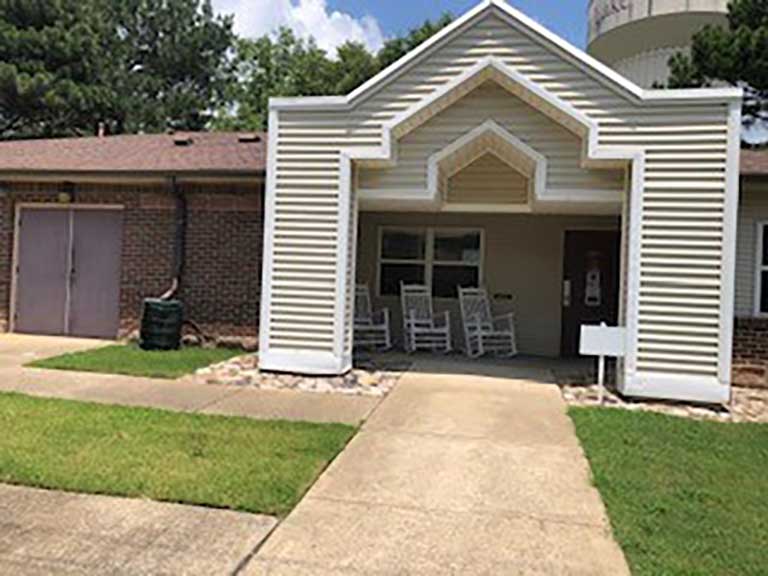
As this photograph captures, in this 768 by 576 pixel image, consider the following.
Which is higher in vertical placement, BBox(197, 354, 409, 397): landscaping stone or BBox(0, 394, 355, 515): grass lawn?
BBox(197, 354, 409, 397): landscaping stone

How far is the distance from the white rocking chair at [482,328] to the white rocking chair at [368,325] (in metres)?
1.36

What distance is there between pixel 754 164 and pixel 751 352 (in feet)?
9.82

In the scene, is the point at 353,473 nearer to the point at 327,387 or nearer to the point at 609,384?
the point at 327,387

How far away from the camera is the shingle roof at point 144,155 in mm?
10883

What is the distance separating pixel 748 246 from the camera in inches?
372

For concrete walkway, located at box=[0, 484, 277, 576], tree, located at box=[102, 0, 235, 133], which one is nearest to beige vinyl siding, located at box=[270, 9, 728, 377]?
concrete walkway, located at box=[0, 484, 277, 576]

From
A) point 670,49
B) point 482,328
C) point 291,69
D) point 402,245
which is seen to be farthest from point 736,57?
point 291,69

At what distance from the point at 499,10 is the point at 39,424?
6.64 m

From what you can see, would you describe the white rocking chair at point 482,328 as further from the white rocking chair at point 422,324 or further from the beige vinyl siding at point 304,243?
the beige vinyl siding at point 304,243

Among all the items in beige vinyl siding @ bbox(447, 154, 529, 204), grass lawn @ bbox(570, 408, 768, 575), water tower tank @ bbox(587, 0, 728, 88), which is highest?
water tower tank @ bbox(587, 0, 728, 88)

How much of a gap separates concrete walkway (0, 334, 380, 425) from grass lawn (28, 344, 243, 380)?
27cm

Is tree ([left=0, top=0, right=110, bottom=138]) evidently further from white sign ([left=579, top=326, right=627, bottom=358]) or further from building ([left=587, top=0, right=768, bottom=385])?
white sign ([left=579, top=326, right=627, bottom=358])

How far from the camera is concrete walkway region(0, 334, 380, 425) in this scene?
6672mm

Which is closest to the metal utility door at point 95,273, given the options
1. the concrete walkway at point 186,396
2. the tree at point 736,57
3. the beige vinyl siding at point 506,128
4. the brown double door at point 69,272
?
the brown double door at point 69,272
